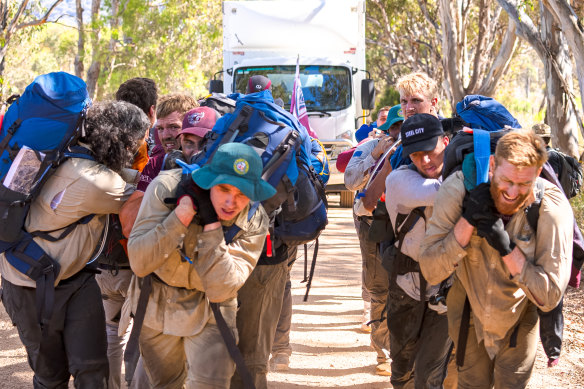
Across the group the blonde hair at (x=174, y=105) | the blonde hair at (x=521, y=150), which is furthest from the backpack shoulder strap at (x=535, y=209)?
the blonde hair at (x=174, y=105)

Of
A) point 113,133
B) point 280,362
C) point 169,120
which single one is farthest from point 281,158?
point 280,362

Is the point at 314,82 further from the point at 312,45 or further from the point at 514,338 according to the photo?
the point at 514,338

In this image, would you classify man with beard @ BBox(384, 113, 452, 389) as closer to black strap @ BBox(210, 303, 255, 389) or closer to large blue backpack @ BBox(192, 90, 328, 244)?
large blue backpack @ BBox(192, 90, 328, 244)

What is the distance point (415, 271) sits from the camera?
4.53 meters

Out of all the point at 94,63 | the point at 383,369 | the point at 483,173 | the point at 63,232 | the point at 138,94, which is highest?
the point at 94,63

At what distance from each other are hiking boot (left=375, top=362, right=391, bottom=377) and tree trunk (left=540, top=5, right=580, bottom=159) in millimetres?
6237

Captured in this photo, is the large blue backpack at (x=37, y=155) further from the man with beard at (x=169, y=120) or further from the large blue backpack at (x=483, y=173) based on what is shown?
the large blue backpack at (x=483, y=173)

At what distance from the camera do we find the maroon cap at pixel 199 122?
437 cm

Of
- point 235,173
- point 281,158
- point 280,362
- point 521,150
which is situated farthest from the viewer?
point 280,362

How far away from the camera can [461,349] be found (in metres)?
3.83

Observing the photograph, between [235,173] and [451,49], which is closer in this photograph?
[235,173]

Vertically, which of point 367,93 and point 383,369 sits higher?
point 367,93

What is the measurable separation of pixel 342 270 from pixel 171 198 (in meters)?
7.51

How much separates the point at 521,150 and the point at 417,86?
6.44ft
